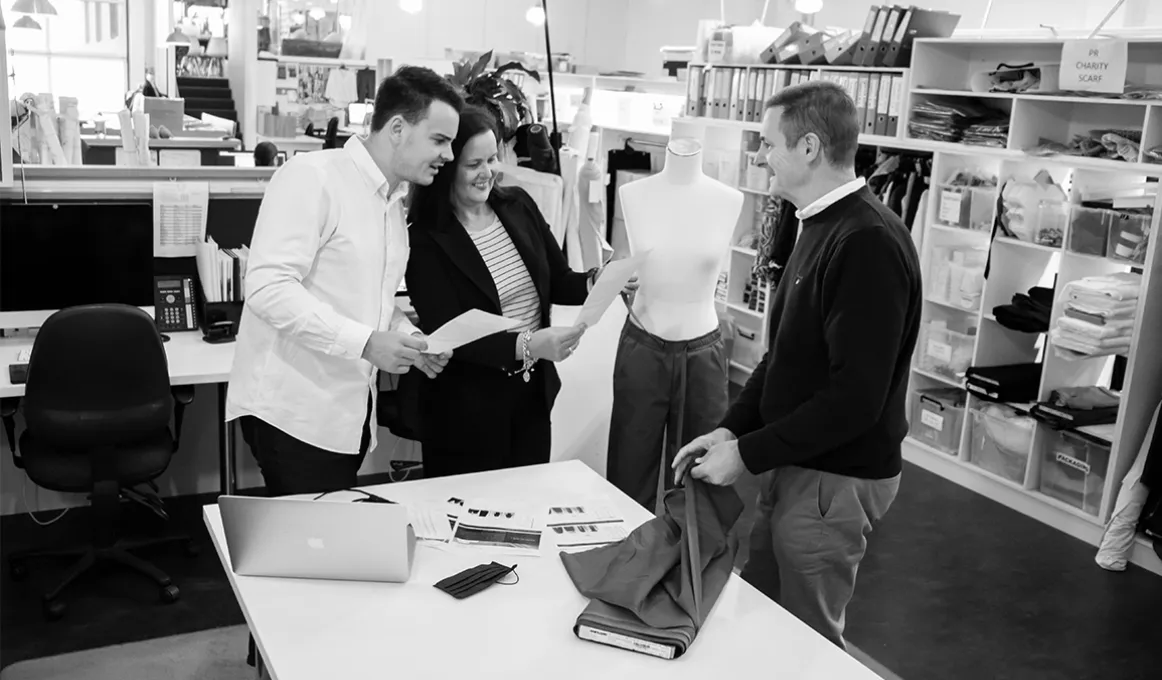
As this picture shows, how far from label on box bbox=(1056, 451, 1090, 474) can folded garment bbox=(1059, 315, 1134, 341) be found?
1.90ft

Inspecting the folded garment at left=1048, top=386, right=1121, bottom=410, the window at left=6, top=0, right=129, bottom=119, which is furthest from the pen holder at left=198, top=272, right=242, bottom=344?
the window at left=6, top=0, right=129, bottom=119

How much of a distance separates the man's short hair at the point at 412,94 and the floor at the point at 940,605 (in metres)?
1.85

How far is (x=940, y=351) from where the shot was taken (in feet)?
17.6

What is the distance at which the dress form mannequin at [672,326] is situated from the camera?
3.19m

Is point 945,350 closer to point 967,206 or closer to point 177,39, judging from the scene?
point 967,206

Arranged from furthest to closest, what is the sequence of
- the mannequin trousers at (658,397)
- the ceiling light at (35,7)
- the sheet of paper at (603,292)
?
the ceiling light at (35,7), the mannequin trousers at (658,397), the sheet of paper at (603,292)

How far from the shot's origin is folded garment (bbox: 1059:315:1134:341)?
171 inches

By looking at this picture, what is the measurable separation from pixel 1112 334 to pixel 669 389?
2.21 meters

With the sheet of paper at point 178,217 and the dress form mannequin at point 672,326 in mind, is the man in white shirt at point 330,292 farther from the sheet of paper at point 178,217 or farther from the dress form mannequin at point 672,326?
the sheet of paper at point 178,217

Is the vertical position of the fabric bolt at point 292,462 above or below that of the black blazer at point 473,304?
below

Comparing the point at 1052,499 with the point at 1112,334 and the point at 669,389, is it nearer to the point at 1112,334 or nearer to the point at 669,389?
the point at 1112,334

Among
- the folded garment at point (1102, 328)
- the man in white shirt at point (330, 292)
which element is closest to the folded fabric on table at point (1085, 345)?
the folded garment at point (1102, 328)

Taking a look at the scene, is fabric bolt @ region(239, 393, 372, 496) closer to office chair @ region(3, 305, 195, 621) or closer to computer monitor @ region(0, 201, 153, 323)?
office chair @ region(3, 305, 195, 621)

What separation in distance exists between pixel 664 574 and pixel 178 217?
2.67 metres
